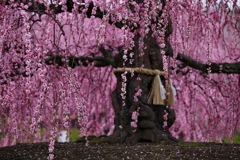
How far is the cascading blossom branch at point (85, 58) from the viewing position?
299cm

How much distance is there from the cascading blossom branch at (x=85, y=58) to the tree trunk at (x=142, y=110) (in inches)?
7.1

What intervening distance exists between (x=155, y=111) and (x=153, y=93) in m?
0.30

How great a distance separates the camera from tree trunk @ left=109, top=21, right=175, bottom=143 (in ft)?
14.2

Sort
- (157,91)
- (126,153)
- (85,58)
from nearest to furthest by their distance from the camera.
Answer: (126,153) < (157,91) < (85,58)

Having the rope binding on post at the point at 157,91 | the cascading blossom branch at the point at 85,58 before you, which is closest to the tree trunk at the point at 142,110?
the rope binding on post at the point at 157,91

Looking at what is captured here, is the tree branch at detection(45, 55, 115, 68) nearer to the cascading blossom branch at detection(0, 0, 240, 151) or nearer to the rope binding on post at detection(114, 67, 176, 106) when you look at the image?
the cascading blossom branch at detection(0, 0, 240, 151)

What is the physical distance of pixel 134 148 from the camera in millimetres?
3785

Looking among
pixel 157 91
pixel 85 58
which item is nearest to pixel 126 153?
pixel 157 91

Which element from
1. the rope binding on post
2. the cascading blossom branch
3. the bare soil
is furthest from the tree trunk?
the bare soil

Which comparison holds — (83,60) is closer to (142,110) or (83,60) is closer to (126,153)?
(142,110)

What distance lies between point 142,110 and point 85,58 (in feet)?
4.04

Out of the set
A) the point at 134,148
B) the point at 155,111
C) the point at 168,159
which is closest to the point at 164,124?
the point at 155,111

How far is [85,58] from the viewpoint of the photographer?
16.7ft

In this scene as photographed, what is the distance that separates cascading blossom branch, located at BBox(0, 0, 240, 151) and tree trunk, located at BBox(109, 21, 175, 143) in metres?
0.18
